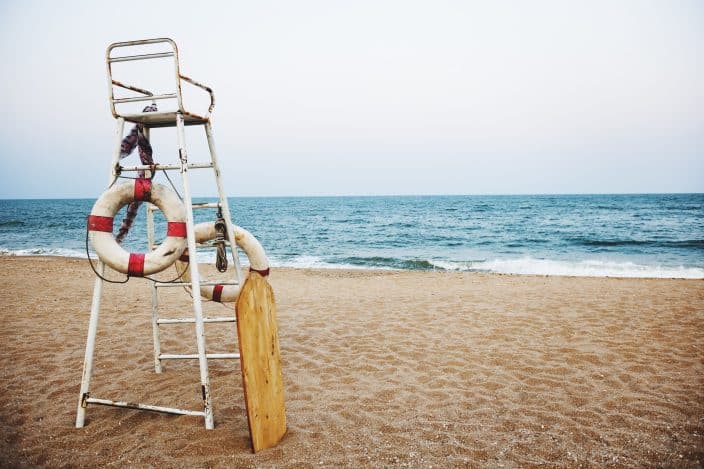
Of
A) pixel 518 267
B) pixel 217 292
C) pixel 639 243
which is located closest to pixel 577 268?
pixel 518 267

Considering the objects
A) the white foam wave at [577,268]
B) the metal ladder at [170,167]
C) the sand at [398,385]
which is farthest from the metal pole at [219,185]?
the white foam wave at [577,268]

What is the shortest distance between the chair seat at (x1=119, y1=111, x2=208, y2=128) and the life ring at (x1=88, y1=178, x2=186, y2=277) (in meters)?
0.46

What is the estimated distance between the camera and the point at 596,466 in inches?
110

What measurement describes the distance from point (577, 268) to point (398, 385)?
42.5 ft

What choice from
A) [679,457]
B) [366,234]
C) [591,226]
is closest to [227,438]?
[679,457]

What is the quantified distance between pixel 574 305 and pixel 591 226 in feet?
83.8

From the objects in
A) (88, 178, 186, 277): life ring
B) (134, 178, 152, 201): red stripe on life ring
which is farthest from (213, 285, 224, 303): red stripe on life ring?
(134, 178, 152, 201): red stripe on life ring

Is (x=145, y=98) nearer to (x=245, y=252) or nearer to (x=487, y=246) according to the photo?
(x=245, y=252)

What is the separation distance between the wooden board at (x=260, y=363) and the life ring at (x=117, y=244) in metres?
0.75

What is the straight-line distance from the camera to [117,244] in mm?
3287

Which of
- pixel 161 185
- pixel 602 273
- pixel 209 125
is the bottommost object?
pixel 602 273

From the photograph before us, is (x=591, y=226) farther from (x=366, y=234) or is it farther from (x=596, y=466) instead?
(x=596, y=466)

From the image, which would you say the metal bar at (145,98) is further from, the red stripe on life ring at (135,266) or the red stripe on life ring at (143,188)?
the red stripe on life ring at (135,266)

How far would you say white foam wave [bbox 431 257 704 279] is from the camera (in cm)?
1337
